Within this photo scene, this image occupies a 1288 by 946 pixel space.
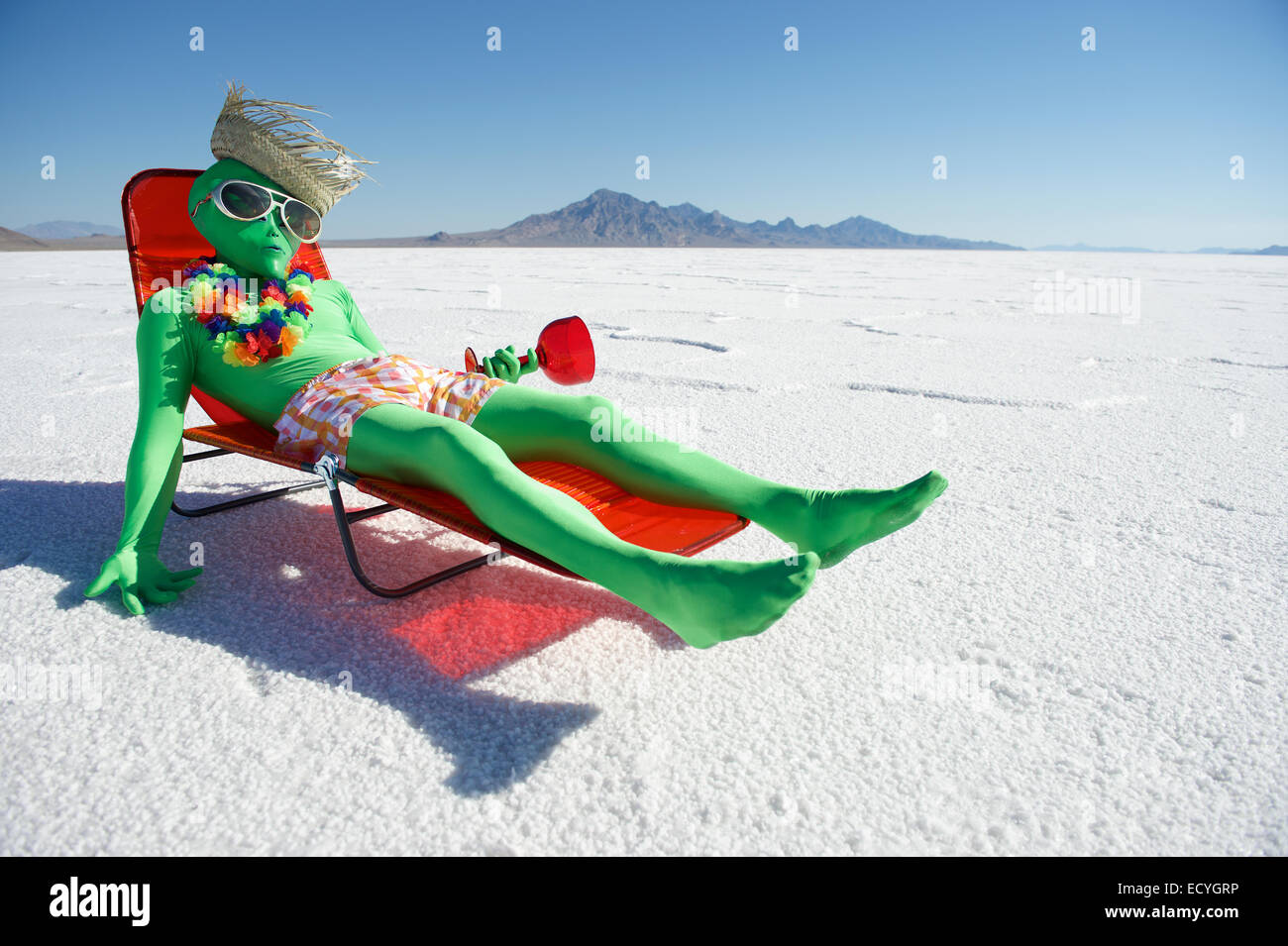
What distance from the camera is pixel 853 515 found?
1.61m

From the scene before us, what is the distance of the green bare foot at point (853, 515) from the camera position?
1558mm

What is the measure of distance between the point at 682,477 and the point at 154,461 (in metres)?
1.37

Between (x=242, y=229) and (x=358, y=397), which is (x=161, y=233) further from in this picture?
(x=358, y=397)

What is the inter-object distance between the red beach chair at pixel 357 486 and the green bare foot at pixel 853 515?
0.18m

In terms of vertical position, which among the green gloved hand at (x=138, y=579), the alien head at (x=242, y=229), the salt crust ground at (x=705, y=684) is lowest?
the salt crust ground at (x=705, y=684)

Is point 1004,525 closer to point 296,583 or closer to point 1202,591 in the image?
point 1202,591

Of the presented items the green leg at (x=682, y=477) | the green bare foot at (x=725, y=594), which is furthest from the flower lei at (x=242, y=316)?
the green bare foot at (x=725, y=594)

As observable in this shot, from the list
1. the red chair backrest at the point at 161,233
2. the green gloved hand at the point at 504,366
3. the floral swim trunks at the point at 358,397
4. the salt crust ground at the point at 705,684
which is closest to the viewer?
the salt crust ground at the point at 705,684

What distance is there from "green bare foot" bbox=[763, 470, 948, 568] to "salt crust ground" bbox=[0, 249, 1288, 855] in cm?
26

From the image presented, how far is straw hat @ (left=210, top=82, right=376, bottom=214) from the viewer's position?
2.24m

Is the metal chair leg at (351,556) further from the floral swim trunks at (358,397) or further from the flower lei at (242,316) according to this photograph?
the flower lei at (242,316)

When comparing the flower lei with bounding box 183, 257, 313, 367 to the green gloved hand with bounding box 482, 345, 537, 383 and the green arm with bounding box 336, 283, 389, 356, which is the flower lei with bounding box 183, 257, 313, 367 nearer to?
the green arm with bounding box 336, 283, 389, 356

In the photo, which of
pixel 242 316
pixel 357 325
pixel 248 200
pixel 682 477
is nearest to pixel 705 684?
pixel 682 477
